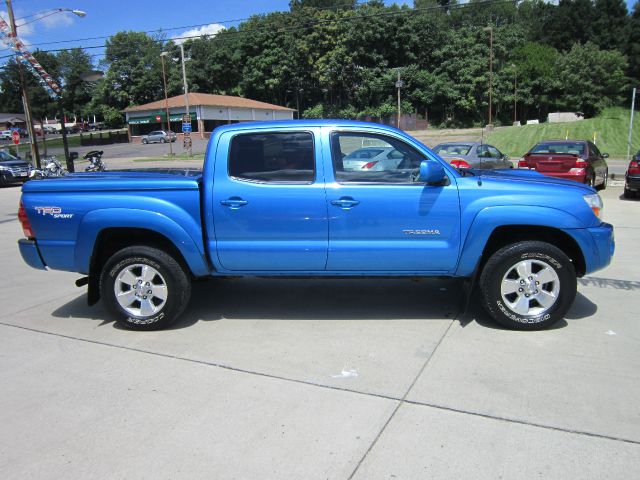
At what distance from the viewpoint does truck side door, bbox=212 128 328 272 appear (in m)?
4.71

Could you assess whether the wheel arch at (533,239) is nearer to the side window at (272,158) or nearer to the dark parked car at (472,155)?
the side window at (272,158)

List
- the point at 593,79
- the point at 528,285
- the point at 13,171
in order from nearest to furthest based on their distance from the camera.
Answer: the point at 528,285 < the point at 13,171 < the point at 593,79

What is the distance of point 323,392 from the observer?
3768 mm

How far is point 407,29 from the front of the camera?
69.9m

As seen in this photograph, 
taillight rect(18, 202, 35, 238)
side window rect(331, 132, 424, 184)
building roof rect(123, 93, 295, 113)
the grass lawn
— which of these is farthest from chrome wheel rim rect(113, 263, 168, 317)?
building roof rect(123, 93, 295, 113)

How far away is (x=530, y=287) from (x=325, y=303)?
2108 millimetres

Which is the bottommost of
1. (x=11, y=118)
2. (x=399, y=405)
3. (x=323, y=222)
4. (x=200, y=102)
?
(x=399, y=405)

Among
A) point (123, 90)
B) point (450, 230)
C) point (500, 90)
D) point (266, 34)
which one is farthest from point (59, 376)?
point (123, 90)

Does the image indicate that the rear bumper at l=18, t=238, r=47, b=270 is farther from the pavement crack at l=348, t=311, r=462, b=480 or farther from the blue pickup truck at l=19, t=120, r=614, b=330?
the pavement crack at l=348, t=311, r=462, b=480

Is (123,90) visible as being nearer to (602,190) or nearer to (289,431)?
(602,190)

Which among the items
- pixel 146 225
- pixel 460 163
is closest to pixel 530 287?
pixel 146 225

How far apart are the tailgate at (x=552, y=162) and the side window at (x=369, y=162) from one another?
10290 millimetres

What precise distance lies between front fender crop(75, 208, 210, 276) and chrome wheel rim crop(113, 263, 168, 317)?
0.38 metres

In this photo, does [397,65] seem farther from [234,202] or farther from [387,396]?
[387,396]
